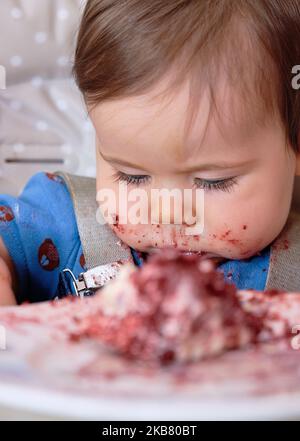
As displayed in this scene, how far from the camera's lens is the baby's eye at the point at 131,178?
0.85 m

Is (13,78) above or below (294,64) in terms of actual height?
above

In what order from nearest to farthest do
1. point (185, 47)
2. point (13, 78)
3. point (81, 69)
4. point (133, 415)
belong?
point (133, 415)
point (185, 47)
point (81, 69)
point (13, 78)

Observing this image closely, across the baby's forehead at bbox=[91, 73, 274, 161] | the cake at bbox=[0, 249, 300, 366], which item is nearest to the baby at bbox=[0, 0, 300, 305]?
the baby's forehead at bbox=[91, 73, 274, 161]

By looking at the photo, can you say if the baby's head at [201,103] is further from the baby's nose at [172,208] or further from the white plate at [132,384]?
the white plate at [132,384]

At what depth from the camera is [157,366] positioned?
0.47m

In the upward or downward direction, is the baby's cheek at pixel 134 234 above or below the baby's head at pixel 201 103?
below

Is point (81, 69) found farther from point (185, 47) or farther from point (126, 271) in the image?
point (126, 271)

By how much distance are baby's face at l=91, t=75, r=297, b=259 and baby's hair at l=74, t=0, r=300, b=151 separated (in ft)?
0.06

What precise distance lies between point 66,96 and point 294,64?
545mm

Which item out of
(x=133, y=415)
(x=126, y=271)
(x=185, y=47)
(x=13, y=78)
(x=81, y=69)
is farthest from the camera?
(x=13, y=78)

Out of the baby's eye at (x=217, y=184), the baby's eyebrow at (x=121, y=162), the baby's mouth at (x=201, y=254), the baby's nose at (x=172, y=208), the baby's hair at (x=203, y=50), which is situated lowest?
the baby's mouth at (x=201, y=254)

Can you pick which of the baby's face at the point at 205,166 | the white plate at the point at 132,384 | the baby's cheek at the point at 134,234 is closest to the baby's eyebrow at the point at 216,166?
the baby's face at the point at 205,166
